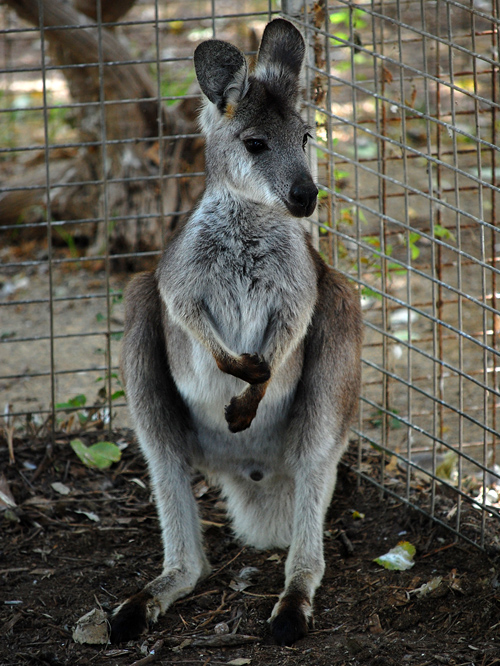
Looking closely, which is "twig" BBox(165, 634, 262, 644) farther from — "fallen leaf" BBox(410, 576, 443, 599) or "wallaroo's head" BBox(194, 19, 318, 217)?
"wallaroo's head" BBox(194, 19, 318, 217)

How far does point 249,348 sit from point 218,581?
0.89 m

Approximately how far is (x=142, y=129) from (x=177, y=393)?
314 centimetres

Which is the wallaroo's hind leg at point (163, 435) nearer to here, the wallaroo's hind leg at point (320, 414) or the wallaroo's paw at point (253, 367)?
the wallaroo's hind leg at point (320, 414)

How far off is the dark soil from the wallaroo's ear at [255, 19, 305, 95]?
69.6 inches

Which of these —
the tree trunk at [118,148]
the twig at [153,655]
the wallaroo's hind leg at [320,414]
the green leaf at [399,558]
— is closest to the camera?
the twig at [153,655]

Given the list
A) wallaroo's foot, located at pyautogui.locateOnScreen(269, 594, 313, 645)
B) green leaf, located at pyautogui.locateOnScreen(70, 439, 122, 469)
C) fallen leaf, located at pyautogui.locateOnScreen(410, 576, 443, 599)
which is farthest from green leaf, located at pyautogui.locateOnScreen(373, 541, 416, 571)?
green leaf, located at pyautogui.locateOnScreen(70, 439, 122, 469)

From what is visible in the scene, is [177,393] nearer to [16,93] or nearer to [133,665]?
[133,665]

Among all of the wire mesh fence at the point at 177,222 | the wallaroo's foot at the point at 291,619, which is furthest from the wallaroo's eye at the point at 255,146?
the wallaroo's foot at the point at 291,619

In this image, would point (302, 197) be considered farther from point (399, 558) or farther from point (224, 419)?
point (399, 558)

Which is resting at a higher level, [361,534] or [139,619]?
[139,619]

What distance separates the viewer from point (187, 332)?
2686mm

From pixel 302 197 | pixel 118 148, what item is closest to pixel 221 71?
pixel 302 197

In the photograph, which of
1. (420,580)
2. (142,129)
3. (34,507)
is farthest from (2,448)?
(142,129)

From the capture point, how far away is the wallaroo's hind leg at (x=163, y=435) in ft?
9.07
